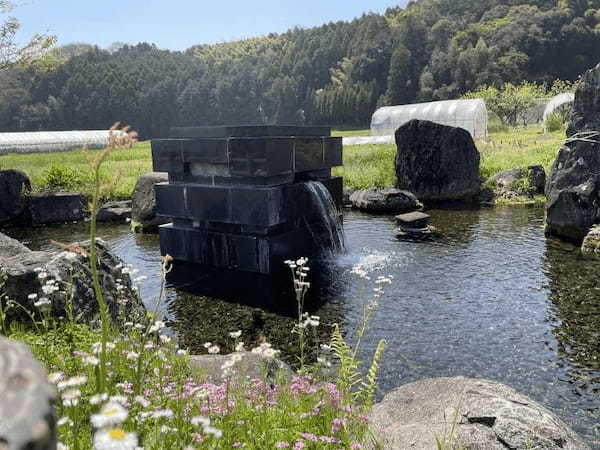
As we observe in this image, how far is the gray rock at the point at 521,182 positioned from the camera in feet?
60.1

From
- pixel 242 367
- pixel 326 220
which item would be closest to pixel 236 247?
pixel 326 220

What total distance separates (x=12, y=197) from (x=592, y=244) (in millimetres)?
17794

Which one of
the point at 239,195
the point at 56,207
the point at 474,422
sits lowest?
the point at 56,207

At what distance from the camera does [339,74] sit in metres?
97.4

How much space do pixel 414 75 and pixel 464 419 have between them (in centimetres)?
8176

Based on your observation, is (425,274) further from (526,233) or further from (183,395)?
(183,395)

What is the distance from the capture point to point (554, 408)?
500cm

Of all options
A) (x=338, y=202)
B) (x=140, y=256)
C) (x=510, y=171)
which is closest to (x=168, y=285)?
(x=140, y=256)

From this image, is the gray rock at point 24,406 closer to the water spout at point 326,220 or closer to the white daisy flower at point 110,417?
the white daisy flower at point 110,417

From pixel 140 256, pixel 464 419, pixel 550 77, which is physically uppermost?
pixel 550 77

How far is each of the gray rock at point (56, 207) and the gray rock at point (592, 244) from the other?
1513 centimetres

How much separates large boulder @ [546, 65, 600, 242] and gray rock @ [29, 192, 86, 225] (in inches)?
578

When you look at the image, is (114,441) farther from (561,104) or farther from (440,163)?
(561,104)

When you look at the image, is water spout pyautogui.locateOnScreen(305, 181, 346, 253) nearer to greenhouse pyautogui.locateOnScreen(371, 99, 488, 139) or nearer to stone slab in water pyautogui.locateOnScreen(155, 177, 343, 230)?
stone slab in water pyautogui.locateOnScreen(155, 177, 343, 230)
